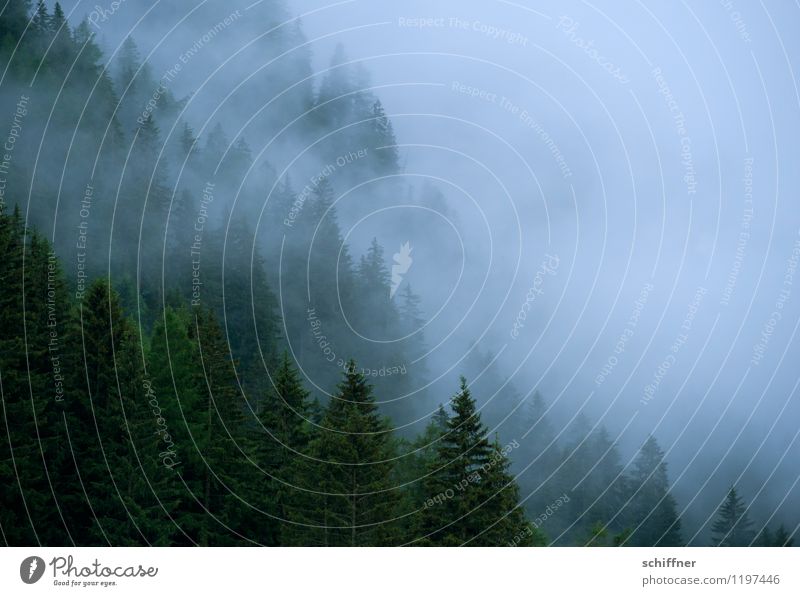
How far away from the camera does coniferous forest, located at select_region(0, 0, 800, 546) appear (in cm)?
2197

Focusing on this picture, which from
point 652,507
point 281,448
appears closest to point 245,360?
point 281,448

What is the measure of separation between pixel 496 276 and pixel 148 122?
1988cm

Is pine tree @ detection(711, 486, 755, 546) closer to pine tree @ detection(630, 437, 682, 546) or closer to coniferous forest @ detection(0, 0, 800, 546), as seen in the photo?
coniferous forest @ detection(0, 0, 800, 546)

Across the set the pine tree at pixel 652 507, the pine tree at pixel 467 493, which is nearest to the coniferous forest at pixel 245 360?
the pine tree at pixel 467 493

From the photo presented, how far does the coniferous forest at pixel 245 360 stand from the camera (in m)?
22.0

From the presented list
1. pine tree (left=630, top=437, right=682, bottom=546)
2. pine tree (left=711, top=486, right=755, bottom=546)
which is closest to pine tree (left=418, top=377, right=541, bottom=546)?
pine tree (left=711, top=486, right=755, bottom=546)

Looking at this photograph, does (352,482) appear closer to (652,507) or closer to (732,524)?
(732,524)

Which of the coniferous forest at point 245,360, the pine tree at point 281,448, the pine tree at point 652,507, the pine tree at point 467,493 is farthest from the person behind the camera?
the pine tree at point 652,507

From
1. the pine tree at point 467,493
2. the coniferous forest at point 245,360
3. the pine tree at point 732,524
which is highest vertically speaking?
the coniferous forest at point 245,360

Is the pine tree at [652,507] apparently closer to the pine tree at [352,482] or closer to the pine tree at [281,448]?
the pine tree at [281,448]
